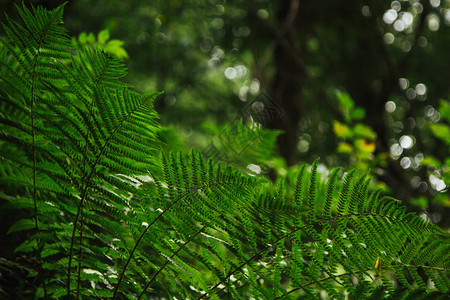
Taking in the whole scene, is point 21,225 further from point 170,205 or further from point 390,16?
point 390,16

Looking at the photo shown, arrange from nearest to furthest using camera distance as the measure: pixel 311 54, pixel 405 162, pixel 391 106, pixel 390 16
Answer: pixel 405 162, pixel 390 16, pixel 311 54, pixel 391 106

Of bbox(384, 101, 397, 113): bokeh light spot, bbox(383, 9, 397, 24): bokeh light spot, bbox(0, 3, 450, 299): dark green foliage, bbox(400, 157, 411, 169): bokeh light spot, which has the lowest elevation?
bbox(0, 3, 450, 299): dark green foliage

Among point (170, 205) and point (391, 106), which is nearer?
point (170, 205)

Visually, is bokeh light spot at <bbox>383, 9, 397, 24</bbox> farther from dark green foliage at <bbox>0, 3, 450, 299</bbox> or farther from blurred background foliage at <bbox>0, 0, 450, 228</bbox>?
dark green foliage at <bbox>0, 3, 450, 299</bbox>

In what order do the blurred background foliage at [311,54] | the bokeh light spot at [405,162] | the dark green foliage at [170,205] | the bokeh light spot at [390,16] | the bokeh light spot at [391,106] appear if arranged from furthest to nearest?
the bokeh light spot at [391,106]
the bokeh light spot at [390,16]
the blurred background foliage at [311,54]
the bokeh light spot at [405,162]
the dark green foliage at [170,205]

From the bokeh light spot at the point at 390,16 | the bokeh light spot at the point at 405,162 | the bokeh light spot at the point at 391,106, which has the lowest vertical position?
the bokeh light spot at the point at 405,162

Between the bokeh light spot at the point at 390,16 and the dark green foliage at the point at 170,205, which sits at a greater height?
the bokeh light spot at the point at 390,16

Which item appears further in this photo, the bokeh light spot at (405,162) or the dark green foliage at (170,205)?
the bokeh light spot at (405,162)

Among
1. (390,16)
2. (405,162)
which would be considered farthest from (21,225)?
(390,16)

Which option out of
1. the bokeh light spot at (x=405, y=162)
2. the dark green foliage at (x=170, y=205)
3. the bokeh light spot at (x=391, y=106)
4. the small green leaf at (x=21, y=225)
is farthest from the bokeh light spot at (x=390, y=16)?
the small green leaf at (x=21, y=225)

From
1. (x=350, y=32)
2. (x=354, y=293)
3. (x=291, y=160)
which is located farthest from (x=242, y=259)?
(x=350, y=32)

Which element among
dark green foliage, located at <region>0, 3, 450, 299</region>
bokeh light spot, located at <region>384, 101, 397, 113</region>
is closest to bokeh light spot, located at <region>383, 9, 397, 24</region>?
bokeh light spot, located at <region>384, 101, 397, 113</region>

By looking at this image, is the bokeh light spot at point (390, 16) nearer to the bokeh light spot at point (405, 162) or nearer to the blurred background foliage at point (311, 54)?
the blurred background foliage at point (311, 54)

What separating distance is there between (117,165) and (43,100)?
194 mm
